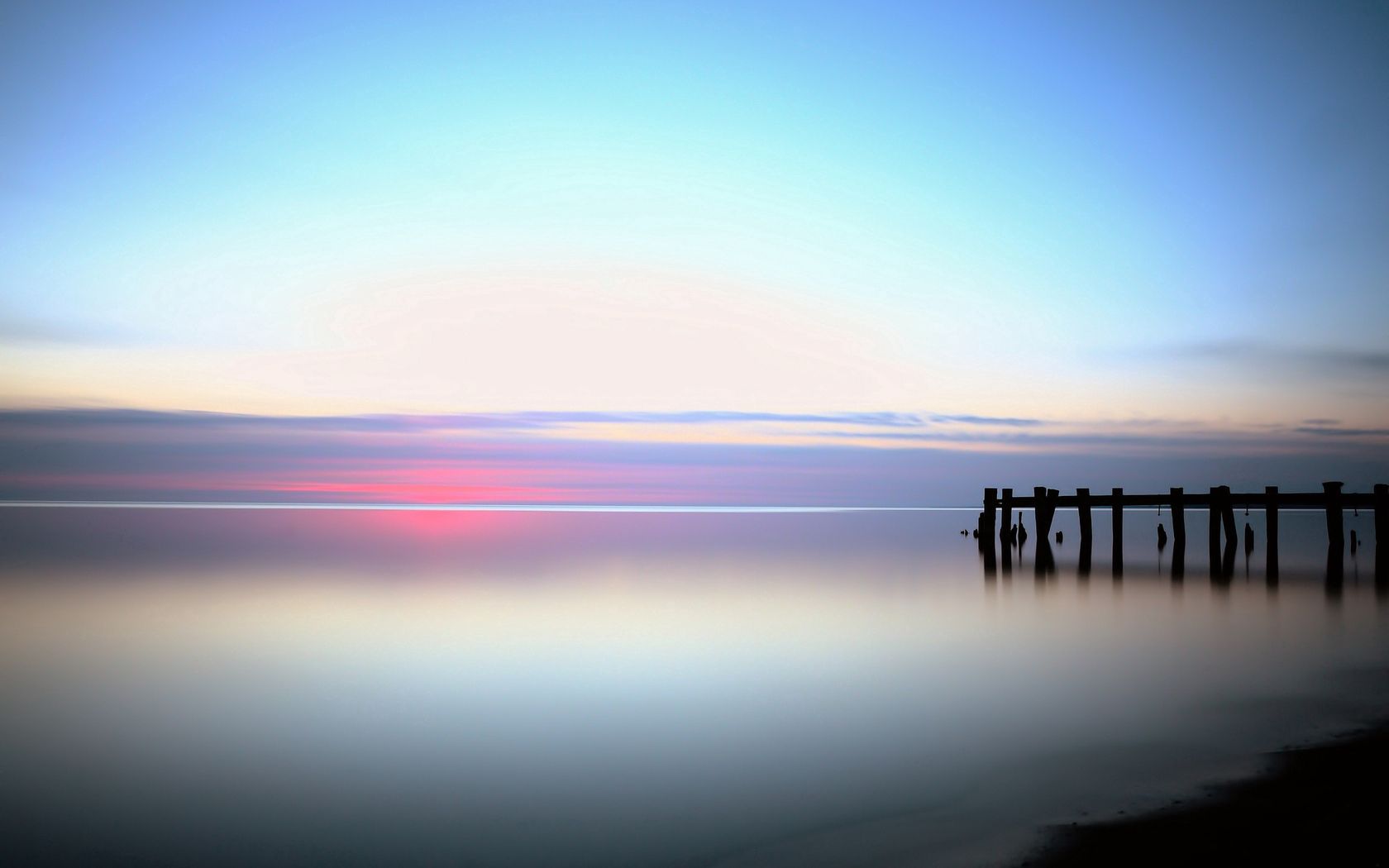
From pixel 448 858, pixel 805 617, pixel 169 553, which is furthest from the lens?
pixel 169 553

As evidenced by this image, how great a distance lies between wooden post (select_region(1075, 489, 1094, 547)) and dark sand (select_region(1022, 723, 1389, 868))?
2563 cm

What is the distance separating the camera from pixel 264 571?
98.3ft

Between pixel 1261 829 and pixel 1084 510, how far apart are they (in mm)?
30895

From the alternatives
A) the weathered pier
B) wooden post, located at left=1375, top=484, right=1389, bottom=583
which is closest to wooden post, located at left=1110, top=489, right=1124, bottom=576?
the weathered pier

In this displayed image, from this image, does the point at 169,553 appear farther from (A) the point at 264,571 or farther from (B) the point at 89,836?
(B) the point at 89,836

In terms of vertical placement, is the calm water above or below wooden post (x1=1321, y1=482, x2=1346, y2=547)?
below

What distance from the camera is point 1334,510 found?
97.4 ft

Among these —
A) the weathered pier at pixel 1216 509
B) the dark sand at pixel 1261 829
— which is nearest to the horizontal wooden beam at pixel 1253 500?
the weathered pier at pixel 1216 509

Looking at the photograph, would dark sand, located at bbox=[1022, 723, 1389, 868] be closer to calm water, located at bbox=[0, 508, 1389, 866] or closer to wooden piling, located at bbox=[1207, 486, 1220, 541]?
calm water, located at bbox=[0, 508, 1389, 866]

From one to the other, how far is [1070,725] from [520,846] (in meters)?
6.33

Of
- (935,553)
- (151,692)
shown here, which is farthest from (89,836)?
(935,553)

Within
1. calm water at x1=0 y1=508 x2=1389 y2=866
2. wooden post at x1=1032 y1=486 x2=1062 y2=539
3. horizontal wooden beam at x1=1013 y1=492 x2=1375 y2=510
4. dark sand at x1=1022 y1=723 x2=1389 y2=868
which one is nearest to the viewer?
dark sand at x1=1022 y1=723 x2=1389 y2=868

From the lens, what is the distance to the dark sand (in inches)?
237

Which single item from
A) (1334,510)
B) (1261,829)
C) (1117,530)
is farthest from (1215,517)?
(1261,829)
